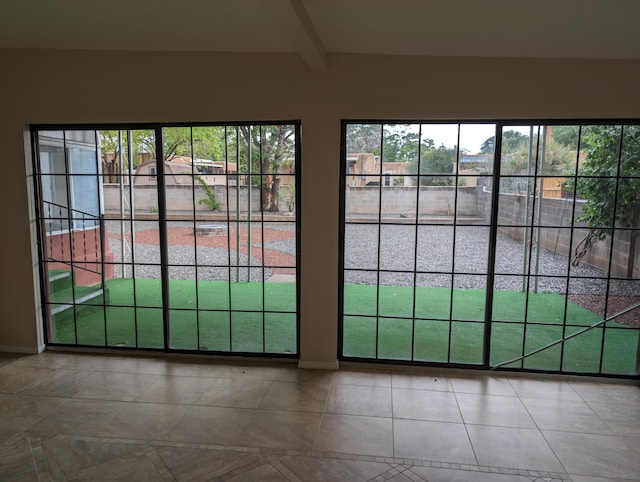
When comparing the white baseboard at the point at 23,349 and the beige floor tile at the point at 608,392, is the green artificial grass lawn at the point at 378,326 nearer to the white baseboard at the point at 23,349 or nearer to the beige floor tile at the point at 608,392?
the white baseboard at the point at 23,349

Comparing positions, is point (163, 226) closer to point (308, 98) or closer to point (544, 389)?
point (308, 98)

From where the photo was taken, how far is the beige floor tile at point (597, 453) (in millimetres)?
2557

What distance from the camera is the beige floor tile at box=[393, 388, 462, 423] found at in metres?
3.17

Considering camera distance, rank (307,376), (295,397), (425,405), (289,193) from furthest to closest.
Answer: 1. (289,193)
2. (307,376)
3. (295,397)
4. (425,405)

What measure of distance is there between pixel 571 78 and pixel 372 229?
209cm

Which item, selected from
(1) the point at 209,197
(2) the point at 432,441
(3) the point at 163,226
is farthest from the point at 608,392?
(3) the point at 163,226

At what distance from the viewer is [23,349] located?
14.2 ft

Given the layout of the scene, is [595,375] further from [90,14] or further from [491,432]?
[90,14]

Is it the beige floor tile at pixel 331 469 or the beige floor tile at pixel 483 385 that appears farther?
the beige floor tile at pixel 483 385

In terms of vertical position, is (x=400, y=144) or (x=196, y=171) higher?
(x=400, y=144)

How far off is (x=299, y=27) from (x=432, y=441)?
2.88 m

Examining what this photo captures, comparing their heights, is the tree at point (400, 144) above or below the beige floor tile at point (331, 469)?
above

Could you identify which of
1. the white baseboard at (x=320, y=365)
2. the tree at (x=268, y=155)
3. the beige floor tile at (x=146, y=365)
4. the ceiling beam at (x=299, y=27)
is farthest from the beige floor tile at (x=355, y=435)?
the ceiling beam at (x=299, y=27)

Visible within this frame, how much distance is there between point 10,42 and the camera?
12.5 ft
